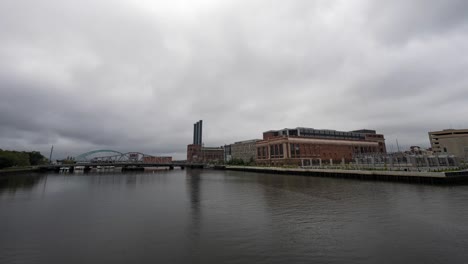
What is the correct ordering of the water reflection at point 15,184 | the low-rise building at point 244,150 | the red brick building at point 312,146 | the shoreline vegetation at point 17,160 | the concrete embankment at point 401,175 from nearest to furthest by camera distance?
1. the concrete embankment at point 401,175
2. the water reflection at point 15,184
3. the shoreline vegetation at point 17,160
4. the red brick building at point 312,146
5. the low-rise building at point 244,150

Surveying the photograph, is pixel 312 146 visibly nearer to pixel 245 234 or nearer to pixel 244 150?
pixel 244 150

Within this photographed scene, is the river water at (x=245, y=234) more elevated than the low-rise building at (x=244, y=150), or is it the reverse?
the low-rise building at (x=244, y=150)

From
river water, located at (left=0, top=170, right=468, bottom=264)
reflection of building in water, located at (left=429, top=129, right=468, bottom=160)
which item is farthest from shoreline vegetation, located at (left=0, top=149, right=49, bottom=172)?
reflection of building in water, located at (left=429, top=129, right=468, bottom=160)

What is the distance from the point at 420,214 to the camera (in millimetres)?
19219

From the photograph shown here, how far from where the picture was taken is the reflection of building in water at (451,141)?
124750 mm

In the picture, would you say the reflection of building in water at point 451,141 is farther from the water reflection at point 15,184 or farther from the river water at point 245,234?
the water reflection at point 15,184

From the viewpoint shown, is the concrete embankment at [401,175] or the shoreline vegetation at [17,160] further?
the shoreline vegetation at [17,160]

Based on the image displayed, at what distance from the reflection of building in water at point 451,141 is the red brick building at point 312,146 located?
3100 cm

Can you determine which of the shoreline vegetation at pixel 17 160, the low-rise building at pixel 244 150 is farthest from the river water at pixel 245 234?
the low-rise building at pixel 244 150

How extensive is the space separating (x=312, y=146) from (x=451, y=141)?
257 feet

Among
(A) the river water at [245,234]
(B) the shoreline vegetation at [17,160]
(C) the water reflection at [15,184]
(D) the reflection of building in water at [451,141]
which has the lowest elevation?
(A) the river water at [245,234]

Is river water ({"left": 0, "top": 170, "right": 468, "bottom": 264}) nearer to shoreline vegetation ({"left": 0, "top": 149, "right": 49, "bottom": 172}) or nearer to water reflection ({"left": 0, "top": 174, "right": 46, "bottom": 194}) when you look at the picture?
water reflection ({"left": 0, "top": 174, "right": 46, "bottom": 194})

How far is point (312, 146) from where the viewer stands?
12644 cm

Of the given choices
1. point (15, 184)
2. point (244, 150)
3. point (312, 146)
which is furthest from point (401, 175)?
point (244, 150)
